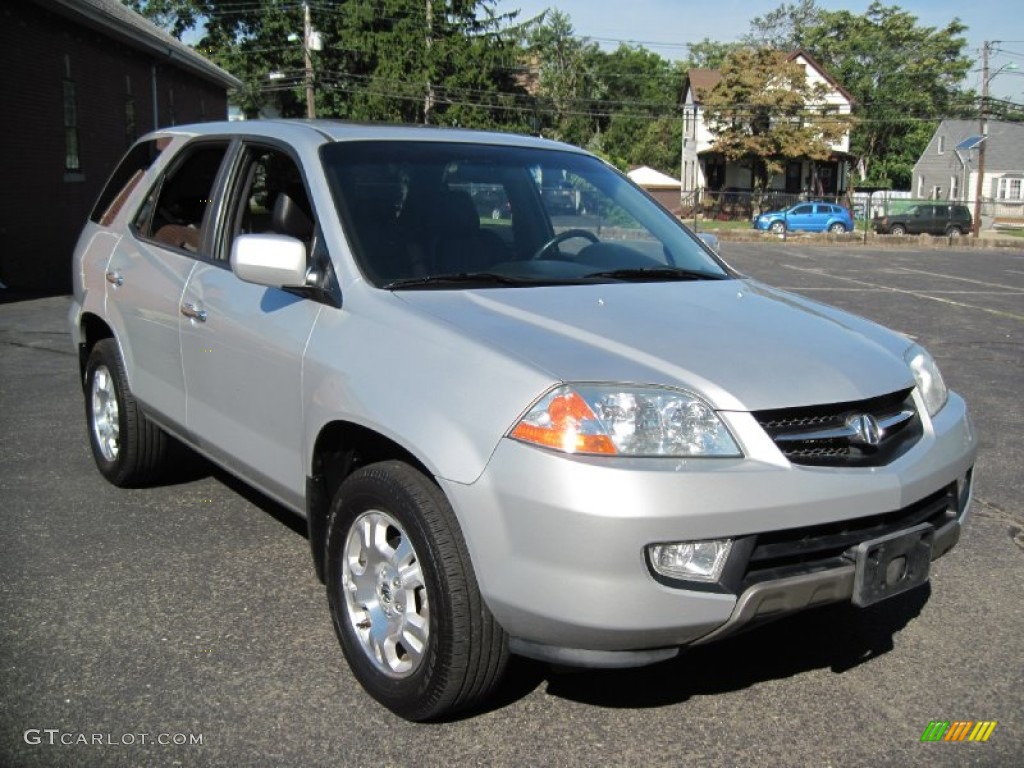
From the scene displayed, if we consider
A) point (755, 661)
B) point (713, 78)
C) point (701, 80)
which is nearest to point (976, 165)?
point (713, 78)

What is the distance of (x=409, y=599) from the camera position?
292 centimetres

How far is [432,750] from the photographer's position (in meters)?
2.84

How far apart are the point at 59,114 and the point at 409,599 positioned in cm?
1715

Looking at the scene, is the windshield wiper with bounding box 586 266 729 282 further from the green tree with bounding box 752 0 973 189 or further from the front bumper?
the green tree with bounding box 752 0 973 189

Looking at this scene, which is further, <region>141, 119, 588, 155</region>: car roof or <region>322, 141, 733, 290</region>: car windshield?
<region>141, 119, 588, 155</region>: car roof

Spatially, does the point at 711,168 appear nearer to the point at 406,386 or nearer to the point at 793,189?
the point at 793,189

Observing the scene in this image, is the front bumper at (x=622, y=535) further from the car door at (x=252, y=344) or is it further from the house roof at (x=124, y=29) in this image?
the house roof at (x=124, y=29)

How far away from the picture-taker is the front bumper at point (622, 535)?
8.12ft

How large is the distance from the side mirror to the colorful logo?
94.6 inches

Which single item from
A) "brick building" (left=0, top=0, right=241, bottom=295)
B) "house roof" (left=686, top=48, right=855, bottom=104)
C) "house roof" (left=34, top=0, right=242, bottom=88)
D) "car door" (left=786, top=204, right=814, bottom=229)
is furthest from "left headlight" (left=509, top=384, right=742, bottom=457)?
"house roof" (left=686, top=48, right=855, bottom=104)

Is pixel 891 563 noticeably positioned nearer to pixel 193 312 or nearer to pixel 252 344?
pixel 252 344

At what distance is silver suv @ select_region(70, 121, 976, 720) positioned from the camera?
2535 millimetres

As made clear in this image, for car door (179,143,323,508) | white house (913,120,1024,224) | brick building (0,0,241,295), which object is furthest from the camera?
white house (913,120,1024,224)

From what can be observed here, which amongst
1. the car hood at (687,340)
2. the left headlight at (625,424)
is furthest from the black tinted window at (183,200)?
the left headlight at (625,424)
